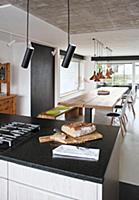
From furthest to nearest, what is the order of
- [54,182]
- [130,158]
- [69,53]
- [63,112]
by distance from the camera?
[63,112], [130,158], [69,53], [54,182]

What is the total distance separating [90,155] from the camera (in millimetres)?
1375

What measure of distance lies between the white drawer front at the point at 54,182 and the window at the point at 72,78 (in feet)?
22.8

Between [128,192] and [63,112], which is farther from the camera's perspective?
[63,112]

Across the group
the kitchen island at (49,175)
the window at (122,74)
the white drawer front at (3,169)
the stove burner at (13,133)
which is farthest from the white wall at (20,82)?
the window at (122,74)

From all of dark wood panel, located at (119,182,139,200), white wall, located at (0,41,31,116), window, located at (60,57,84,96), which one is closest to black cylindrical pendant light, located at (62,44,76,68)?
dark wood panel, located at (119,182,139,200)

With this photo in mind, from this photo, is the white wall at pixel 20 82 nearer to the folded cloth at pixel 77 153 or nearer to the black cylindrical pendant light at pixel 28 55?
the black cylindrical pendant light at pixel 28 55

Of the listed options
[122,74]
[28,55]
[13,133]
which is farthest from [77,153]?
[122,74]

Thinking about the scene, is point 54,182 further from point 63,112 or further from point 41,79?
point 41,79

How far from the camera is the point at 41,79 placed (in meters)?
6.12

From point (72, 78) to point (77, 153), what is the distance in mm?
8338

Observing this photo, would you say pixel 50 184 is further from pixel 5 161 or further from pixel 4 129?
pixel 4 129

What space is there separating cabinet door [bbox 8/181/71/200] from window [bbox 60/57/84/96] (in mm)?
6924

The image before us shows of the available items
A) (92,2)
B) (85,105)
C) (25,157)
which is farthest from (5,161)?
(85,105)

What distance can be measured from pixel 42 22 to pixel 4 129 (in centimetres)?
218
